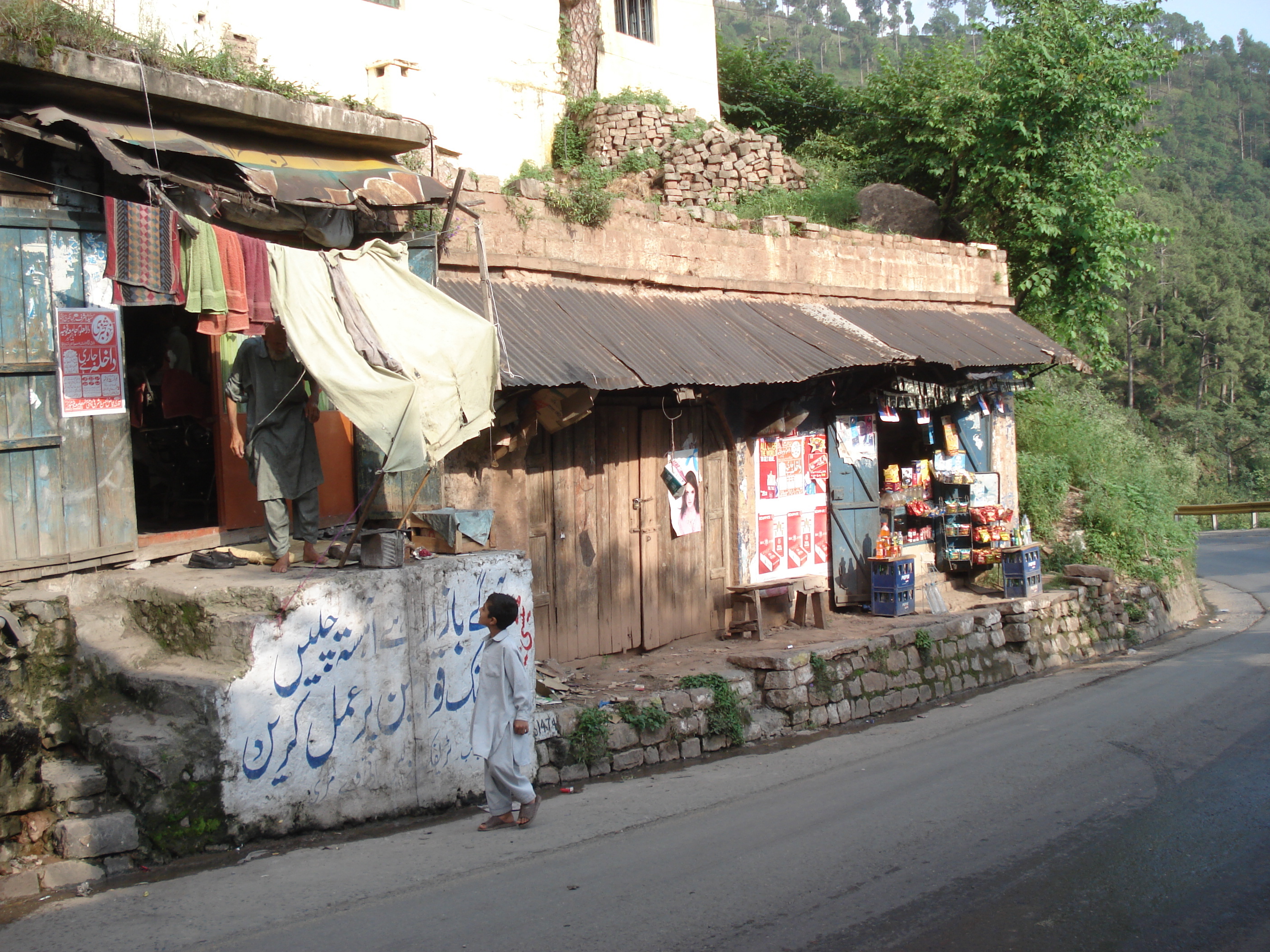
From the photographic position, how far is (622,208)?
9.95 m

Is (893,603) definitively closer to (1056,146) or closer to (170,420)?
(170,420)

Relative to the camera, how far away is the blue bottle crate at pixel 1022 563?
1274 cm

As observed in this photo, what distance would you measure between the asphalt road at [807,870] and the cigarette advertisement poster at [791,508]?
332cm

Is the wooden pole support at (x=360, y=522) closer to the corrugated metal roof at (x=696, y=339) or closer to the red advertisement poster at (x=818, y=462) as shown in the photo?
the corrugated metal roof at (x=696, y=339)

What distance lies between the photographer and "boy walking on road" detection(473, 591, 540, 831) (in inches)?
229

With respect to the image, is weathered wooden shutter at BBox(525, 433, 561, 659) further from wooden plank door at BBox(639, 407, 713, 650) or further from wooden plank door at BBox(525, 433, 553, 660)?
wooden plank door at BBox(639, 407, 713, 650)

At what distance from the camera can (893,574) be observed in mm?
11789

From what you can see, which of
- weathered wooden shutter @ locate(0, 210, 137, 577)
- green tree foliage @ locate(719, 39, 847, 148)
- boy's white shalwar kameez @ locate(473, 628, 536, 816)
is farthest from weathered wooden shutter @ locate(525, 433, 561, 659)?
green tree foliage @ locate(719, 39, 847, 148)

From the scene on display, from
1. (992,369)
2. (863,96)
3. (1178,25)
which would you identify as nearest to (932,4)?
(1178,25)

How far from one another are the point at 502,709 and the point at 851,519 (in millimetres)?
7126

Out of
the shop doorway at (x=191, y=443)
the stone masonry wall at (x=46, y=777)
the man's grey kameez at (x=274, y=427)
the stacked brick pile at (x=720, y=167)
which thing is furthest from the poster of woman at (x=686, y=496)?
the stacked brick pile at (x=720, y=167)

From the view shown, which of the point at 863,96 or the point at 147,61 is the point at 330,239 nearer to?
the point at 147,61

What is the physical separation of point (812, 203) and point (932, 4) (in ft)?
383

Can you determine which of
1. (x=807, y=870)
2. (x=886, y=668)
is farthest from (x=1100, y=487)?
(x=807, y=870)
